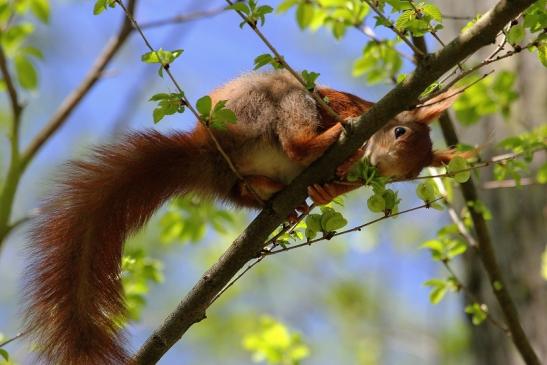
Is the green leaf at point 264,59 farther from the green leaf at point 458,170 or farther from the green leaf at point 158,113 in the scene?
the green leaf at point 458,170

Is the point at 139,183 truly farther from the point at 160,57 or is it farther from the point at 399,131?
the point at 399,131

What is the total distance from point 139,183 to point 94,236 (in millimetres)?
217

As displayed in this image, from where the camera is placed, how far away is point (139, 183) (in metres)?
2.35

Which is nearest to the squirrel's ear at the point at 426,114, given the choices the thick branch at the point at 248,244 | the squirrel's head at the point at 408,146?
the squirrel's head at the point at 408,146

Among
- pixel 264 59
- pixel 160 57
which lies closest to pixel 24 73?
pixel 160 57

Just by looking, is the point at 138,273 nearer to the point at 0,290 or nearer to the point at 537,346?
the point at 537,346

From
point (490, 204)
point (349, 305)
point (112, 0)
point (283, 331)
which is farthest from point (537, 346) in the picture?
point (349, 305)

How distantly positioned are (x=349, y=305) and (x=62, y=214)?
18.4 feet

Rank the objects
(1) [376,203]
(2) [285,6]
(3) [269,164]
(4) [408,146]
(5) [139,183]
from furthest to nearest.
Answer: (4) [408,146] → (3) [269,164] → (5) [139,183] → (2) [285,6] → (1) [376,203]

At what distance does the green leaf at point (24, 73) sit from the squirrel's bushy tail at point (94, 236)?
26.2 inches

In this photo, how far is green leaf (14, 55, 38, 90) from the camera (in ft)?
9.48

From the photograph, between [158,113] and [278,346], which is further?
[278,346]

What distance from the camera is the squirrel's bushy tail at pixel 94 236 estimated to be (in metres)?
2.15

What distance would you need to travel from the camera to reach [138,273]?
2.76 meters
